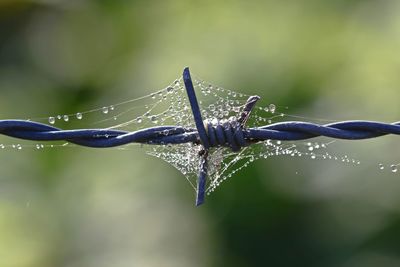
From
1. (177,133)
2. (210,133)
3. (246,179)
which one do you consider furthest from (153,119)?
(246,179)

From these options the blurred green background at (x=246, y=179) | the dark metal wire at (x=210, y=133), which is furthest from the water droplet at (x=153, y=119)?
the blurred green background at (x=246, y=179)

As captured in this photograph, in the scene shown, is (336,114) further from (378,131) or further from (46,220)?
(378,131)

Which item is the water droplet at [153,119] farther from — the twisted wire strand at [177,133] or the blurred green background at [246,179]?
the blurred green background at [246,179]

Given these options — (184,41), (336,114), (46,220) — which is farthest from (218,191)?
(184,41)

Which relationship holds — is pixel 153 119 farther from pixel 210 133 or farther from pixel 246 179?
pixel 246 179

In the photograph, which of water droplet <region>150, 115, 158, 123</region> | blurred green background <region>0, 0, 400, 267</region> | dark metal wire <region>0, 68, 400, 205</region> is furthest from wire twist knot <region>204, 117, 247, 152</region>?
blurred green background <region>0, 0, 400, 267</region>

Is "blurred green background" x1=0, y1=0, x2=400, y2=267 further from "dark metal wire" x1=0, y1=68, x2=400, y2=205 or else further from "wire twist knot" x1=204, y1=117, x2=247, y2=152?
"wire twist knot" x1=204, y1=117, x2=247, y2=152
